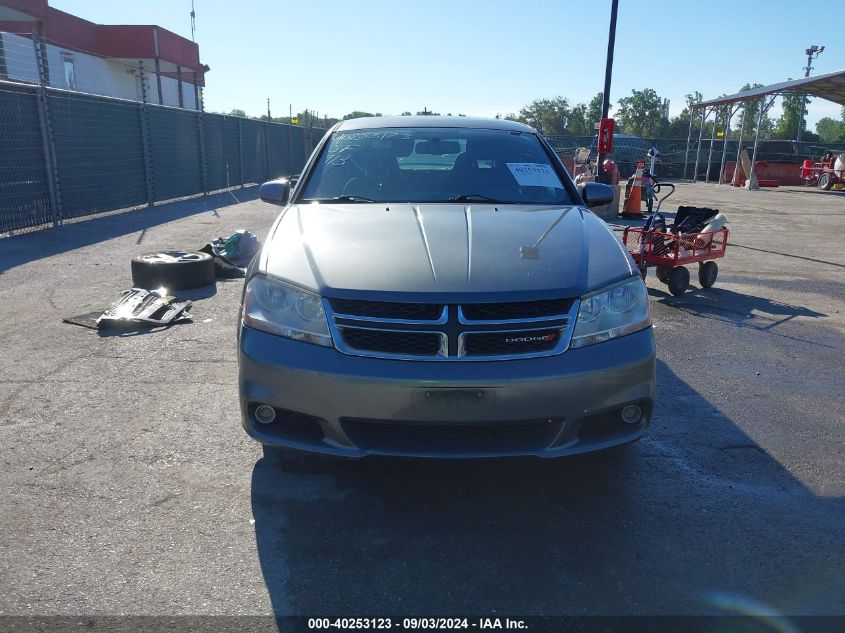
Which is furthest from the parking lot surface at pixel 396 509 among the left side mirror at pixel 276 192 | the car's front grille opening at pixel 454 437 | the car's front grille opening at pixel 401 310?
the left side mirror at pixel 276 192

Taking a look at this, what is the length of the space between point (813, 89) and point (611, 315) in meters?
28.0

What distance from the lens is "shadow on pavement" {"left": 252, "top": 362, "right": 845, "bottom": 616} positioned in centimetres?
234

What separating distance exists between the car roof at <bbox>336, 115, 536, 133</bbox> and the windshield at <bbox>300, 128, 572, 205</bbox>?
9cm

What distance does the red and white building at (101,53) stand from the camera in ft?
69.3

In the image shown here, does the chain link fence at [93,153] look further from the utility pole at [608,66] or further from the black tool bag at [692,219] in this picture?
A: the utility pole at [608,66]

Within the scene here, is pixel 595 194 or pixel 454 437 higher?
pixel 595 194

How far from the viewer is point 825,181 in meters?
27.1

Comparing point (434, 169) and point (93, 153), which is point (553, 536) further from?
point (93, 153)

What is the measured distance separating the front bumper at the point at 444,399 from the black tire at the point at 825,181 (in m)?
29.2

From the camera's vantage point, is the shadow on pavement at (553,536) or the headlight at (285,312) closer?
the shadow on pavement at (553,536)

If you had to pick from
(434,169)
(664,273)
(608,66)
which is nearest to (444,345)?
(434,169)

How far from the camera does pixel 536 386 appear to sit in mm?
2566

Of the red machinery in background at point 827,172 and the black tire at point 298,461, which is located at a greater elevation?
the red machinery in background at point 827,172

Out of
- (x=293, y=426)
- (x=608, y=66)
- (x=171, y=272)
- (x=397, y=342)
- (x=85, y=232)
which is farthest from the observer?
(x=608, y=66)
